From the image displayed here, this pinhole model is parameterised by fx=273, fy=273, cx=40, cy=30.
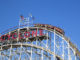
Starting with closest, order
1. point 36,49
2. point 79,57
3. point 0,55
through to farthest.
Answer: point 79,57, point 36,49, point 0,55

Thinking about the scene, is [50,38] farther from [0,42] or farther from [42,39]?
[0,42]

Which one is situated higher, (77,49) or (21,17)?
(21,17)

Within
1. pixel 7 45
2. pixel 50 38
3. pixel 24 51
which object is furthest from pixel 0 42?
pixel 50 38

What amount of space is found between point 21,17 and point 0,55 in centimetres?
756

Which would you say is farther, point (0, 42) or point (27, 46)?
point (0, 42)

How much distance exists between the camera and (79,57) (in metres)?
41.1

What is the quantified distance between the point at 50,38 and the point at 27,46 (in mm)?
4053

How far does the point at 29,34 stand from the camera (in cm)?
4522

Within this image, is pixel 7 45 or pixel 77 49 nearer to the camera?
pixel 77 49

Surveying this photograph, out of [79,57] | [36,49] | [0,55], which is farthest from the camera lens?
[0,55]

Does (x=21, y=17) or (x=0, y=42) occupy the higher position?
(x=21, y=17)

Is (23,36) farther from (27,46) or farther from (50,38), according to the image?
(50,38)


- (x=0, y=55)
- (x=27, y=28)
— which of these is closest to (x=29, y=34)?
(x=27, y=28)

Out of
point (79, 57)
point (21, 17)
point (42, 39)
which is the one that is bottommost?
point (79, 57)
